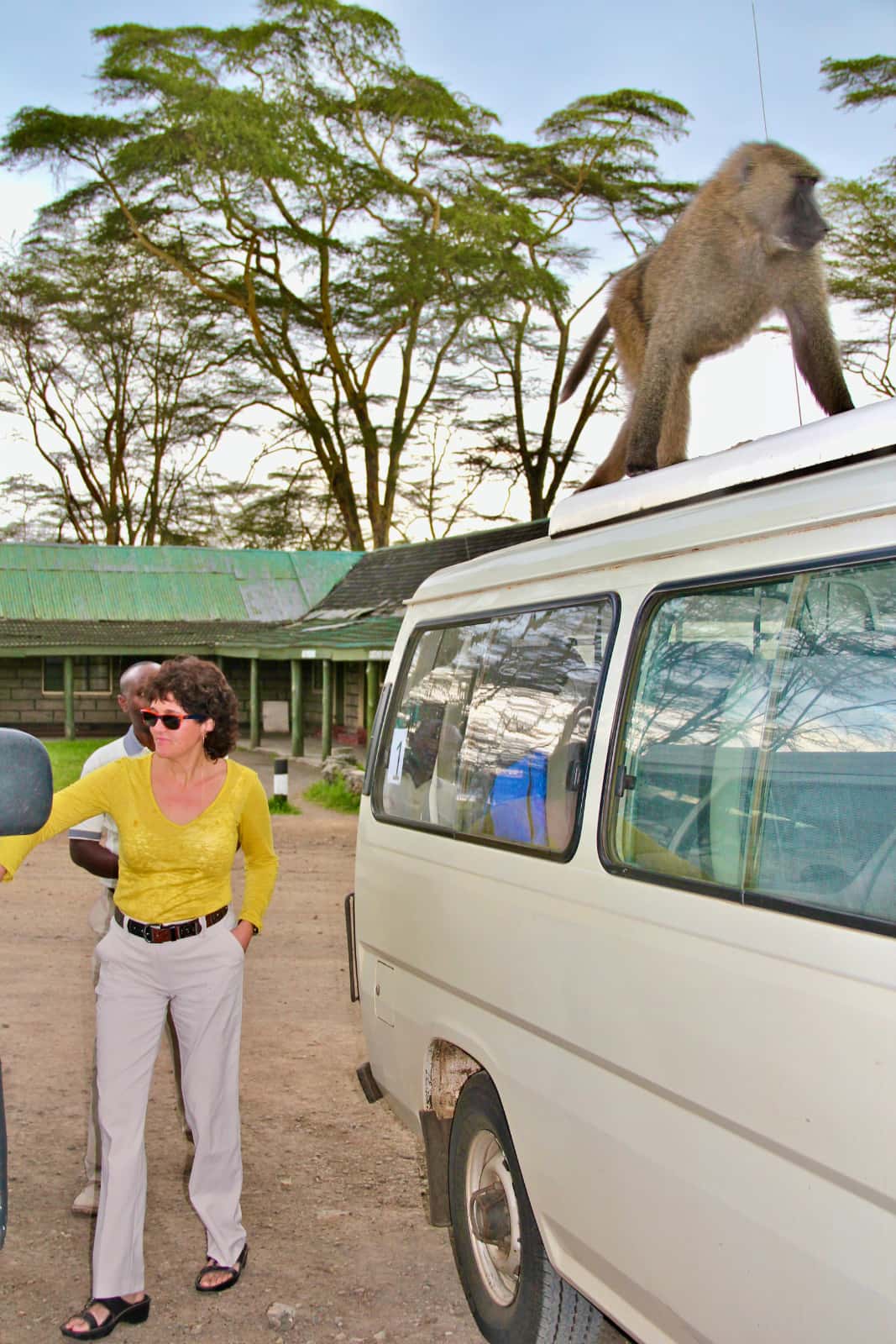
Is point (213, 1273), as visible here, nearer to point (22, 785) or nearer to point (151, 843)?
point (151, 843)

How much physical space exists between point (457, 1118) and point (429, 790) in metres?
0.98

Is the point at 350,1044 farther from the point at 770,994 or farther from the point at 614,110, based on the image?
the point at 614,110

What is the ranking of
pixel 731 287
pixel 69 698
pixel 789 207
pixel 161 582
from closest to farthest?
pixel 789 207 < pixel 731 287 < pixel 69 698 < pixel 161 582

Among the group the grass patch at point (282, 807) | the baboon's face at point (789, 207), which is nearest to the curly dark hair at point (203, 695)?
the baboon's face at point (789, 207)

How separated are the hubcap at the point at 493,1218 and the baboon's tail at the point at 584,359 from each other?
132 inches

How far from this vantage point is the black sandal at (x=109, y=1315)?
359cm

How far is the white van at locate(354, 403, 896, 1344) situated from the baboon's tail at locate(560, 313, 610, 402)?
6.89 ft

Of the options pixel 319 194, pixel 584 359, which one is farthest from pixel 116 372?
pixel 584 359

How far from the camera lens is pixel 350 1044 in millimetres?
6676

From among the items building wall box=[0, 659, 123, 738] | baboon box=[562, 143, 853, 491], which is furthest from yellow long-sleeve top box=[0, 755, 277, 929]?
building wall box=[0, 659, 123, 738]

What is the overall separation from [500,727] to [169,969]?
1.20m

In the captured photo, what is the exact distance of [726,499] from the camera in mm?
2797

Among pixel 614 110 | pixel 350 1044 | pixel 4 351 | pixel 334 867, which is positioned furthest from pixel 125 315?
pixel 350 1044

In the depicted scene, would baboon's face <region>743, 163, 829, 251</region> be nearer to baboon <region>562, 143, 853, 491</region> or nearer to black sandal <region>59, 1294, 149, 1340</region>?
baboon <region>562, 143, 853, 491</region>
